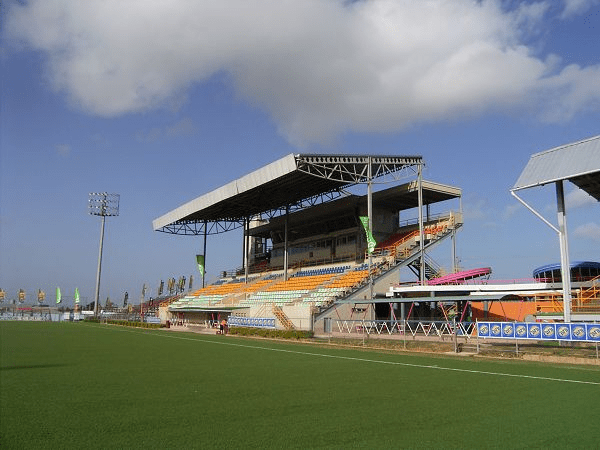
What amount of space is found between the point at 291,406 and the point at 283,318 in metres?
28.5

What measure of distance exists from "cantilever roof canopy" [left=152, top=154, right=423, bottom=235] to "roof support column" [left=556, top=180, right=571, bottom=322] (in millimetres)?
17571

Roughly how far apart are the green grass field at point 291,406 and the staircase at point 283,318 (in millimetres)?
20370

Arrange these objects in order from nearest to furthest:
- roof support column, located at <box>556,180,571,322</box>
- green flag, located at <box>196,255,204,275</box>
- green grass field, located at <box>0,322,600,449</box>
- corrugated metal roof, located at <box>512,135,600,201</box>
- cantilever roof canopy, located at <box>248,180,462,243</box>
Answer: green grass field, located at <box>0,322,600,449</box> → corrugated metal roof, located at <box>512,135,600,201</box> → roof support column, located at <box>556,180,571,322</box> → cantilever roof canopy, located at <box>248,180,462,243</box> → green flag, located at <box>196,255,204,275</box>

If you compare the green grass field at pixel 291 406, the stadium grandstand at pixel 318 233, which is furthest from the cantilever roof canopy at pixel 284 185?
the green grass field at pixel 291 406

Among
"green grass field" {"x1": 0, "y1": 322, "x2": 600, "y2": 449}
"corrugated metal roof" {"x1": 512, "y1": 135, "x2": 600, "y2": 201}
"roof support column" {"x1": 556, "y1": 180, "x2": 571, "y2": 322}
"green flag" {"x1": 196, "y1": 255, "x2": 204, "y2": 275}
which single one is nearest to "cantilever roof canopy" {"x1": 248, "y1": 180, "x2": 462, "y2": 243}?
"green flag" {"x1": 196, "y1": 255, "x2": 204, "y2": 275}

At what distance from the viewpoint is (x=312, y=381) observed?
40.6 ft

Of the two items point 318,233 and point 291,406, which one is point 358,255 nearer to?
point 318,233

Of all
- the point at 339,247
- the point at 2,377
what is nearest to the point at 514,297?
the point at 2,377

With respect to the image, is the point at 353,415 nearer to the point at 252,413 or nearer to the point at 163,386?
the point at 252,413

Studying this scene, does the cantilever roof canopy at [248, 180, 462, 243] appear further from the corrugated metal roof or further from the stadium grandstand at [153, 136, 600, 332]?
the corrugated metal roof

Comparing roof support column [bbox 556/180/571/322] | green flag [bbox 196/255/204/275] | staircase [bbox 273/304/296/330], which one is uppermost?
green flag [bbox 196/255/204/275]

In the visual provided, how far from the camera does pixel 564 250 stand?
21484mm

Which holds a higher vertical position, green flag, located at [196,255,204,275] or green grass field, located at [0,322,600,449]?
green flag, located at [196,255,204,275]

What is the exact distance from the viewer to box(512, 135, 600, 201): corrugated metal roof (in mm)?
20422
